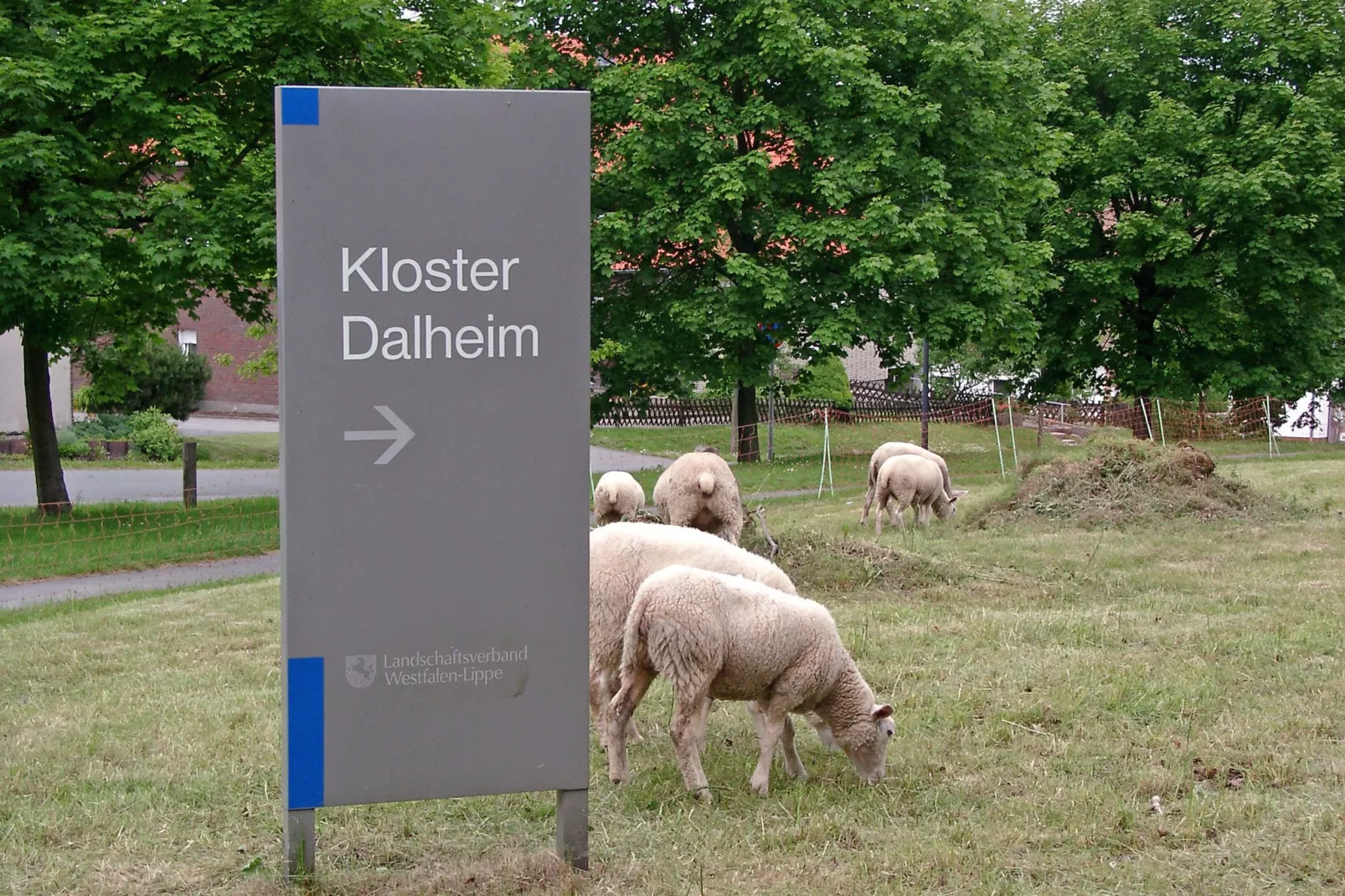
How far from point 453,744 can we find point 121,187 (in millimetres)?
17655

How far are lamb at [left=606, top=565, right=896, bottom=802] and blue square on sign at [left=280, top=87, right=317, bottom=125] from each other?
2697 mm

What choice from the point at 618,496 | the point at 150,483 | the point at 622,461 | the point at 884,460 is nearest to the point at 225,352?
the point at 622,461

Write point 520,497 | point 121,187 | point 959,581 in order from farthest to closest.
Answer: point 121,187
point 959,581
point 520,497

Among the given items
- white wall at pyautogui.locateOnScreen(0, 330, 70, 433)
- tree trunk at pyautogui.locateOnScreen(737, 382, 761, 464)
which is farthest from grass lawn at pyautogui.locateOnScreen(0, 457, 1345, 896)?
white wall at pyautogui.locateOnScreen(0, 330, 70, 433)

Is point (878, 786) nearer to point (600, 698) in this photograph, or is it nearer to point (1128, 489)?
point (600, 698)

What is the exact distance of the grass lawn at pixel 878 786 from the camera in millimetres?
5125

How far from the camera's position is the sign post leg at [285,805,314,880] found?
4.87 metres

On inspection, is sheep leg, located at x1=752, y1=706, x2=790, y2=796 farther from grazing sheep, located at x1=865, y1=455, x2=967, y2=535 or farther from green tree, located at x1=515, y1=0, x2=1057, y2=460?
green tree, located at x1=515, y1=0, x2=1057, y2=460

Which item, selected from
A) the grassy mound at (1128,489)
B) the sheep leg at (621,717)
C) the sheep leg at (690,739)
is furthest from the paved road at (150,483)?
the sheep leg at (690,739)

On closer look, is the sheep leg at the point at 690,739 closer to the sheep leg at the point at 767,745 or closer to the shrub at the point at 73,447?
the sheep leg at the point at 767,745

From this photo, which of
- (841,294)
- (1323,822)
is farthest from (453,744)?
(841,294)

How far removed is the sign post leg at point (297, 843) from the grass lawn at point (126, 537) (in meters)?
10.1

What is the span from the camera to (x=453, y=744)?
4957 millimetres

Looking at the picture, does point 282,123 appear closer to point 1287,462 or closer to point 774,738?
point 774,738
